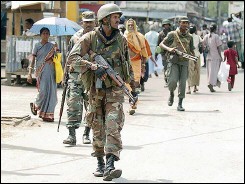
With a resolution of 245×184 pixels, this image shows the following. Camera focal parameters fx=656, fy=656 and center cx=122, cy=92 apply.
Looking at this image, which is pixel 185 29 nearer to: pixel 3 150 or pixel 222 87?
pixel 3 150

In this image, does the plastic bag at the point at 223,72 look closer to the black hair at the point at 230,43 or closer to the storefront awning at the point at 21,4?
the black hair at the point at 230,43

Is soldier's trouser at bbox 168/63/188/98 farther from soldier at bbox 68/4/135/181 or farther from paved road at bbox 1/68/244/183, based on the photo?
soldier at bbox 68/4/135/181

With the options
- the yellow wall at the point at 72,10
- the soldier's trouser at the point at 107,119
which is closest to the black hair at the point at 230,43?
the yellow wall at the point at 72,10

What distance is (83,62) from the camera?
21.4 feet

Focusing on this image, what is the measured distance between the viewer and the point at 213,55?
54.9 ft

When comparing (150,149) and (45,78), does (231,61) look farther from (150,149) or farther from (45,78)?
(150,149)

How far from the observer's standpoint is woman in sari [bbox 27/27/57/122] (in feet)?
33.8

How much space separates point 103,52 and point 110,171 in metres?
1.19

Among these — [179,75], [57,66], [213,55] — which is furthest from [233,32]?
[57,66]

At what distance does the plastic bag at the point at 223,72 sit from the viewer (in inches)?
668

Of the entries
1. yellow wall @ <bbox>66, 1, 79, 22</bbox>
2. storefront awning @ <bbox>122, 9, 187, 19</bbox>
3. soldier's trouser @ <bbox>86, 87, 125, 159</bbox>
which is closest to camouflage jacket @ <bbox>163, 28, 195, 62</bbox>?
soldier's trouser @ <bbox>86, 87, 125, 159</bbox>

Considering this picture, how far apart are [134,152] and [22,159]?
1391mm

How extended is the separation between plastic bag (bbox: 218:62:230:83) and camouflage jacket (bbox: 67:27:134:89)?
1056 centimetres

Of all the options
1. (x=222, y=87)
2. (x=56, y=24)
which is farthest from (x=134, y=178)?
(x=222, y=87)
